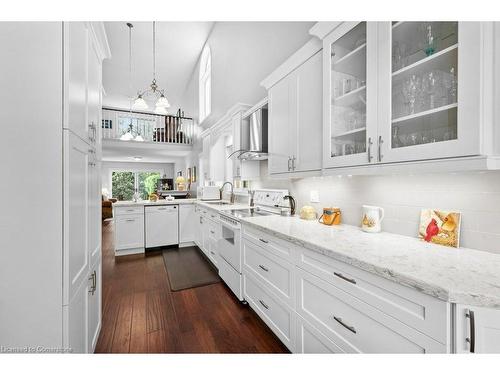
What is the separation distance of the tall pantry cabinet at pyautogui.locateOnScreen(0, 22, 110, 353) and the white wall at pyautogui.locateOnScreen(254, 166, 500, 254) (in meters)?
1.84

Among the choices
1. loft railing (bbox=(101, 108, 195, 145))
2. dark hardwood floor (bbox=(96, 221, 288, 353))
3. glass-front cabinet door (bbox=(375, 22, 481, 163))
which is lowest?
dark hardwood floor (bbox=(96, 221, 288, 353))

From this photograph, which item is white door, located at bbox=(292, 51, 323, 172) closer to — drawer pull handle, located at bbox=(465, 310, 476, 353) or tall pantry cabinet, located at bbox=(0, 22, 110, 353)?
drawer pull handle, located at bbox=(465, 310, 476, 353)

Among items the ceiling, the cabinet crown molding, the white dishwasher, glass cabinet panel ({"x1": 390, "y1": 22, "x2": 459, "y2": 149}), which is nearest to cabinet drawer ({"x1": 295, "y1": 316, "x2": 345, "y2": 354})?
glass cabinet panel ({"x1": 390, "y1": 22, "x2": 459, "y2": 149})

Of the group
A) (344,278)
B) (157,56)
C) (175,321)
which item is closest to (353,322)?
(344,278)

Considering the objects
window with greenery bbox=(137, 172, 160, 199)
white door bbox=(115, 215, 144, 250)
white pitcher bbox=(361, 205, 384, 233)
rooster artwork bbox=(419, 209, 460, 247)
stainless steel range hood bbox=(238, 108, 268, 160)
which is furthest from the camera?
window with greenery bbox=(137, 172, 160, 199)

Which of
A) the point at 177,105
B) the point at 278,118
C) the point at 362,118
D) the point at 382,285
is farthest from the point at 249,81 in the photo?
the point at 177,105

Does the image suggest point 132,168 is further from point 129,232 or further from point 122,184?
point 129,232

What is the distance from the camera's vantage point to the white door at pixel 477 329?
2.20ft

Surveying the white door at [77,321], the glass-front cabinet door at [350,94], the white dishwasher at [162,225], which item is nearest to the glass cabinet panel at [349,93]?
the glass-front cabinet door at [350,94]

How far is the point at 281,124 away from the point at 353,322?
1.67m

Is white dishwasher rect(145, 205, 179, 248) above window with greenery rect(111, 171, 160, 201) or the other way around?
the other way around

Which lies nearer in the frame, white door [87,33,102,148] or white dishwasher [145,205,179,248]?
white door [87,33,102,148]

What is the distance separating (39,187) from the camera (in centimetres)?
93

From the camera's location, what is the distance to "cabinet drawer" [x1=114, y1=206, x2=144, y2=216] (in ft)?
12.4
